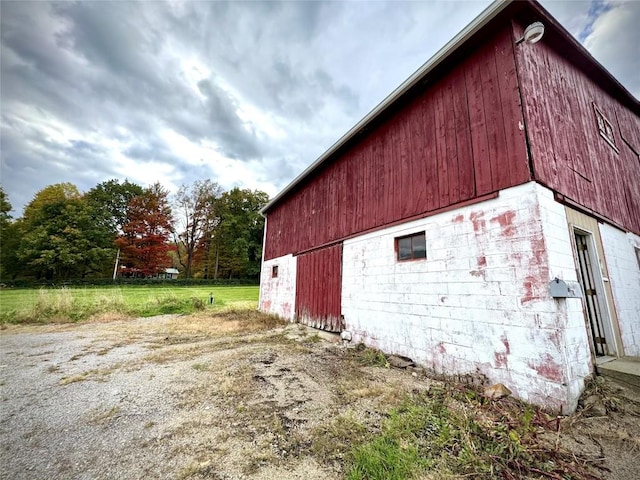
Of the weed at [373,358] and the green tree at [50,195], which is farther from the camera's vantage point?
the green tree at [50,195]

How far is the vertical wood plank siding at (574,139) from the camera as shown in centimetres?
382

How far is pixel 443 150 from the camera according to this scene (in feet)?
15.2

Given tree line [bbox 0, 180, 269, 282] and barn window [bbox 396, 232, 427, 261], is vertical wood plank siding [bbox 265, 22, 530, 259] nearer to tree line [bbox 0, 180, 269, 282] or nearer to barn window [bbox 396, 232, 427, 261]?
barn window [bbox 396, 232, 427, 261]

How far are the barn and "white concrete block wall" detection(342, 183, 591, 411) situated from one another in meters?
0.02

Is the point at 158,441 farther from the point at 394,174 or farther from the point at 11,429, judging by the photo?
the point at 394,174

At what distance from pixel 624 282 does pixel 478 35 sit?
17.8ft

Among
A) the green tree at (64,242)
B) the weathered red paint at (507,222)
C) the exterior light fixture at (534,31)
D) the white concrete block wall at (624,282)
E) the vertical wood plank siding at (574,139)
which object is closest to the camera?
the exterior light fixture at (534,31)

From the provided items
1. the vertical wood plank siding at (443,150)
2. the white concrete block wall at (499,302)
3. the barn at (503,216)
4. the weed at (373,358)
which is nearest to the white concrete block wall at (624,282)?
the barn at (503,216)

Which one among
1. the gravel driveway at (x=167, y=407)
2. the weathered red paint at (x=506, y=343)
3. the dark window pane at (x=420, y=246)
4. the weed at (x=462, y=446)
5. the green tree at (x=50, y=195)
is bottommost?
the gravel driveway at (x=167, y=407)

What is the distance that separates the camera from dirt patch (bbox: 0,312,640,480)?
87.7 inches

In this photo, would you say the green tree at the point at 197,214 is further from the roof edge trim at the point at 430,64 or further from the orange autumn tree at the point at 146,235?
the roof edge trim at the point at 430,64

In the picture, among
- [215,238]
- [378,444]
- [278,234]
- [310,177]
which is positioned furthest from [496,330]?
[215,238]

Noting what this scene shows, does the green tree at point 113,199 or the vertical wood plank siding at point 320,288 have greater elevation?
the green tree at point 113,199

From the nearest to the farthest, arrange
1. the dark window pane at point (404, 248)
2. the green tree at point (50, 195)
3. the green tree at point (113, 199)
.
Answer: the dark window pane at point (404, 248)
the green tree at point (50, 195)
the green tree at point (113, 199)
